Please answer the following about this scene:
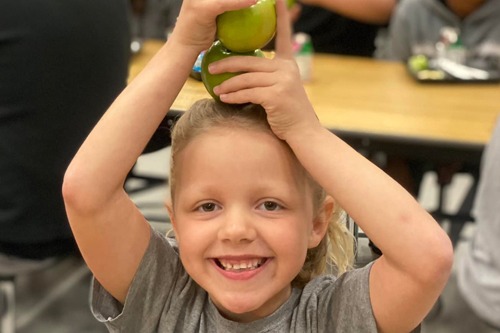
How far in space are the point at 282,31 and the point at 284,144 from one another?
14cm

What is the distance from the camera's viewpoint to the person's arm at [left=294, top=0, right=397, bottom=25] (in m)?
2.73

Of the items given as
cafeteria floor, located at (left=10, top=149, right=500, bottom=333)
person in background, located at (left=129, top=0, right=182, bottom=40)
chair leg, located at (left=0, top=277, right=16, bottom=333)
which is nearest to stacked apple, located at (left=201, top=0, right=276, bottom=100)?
chair leg, located at (left=0, top=277, right=16, bottom=333)

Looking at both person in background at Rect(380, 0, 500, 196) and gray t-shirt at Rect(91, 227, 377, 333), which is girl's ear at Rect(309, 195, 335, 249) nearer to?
gray t-shirt at Rect(91, 227, 377, 333)

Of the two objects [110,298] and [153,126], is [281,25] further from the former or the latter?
[110,298]

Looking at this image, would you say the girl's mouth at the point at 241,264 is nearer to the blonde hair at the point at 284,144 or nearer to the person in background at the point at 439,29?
the blonde hair at the point at 284,144

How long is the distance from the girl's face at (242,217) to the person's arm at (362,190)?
0.15 ft

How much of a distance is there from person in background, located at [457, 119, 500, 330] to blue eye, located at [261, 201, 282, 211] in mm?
848

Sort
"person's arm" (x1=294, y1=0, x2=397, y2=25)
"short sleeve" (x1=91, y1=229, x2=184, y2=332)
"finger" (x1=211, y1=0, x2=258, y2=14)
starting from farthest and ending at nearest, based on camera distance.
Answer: "person's arm" (x1=294, y1=0, x2=397, y2=25) < "short sleeve" (x1=91, y1=229, x2=184, y2=332) < "finger" (x1=211, y1=0, x2=258, y2=14)

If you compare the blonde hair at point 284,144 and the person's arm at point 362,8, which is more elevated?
the blonde hair at point 284,144

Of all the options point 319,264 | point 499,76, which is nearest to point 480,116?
point 499,76

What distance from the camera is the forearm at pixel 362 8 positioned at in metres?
2.73

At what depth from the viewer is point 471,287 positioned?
185 cm

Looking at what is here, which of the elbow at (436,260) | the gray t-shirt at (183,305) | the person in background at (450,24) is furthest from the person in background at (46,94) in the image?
the person in background at (450,24)

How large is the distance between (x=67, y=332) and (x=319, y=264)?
1.61m
